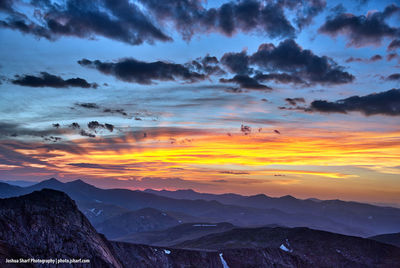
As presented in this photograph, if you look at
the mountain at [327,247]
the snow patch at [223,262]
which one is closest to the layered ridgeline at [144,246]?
the mountain at [327,247]

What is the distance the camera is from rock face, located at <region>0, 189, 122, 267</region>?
59.9 metres

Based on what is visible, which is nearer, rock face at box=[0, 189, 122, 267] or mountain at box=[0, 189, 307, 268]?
mountain at box=[0, 189, 307, 268]

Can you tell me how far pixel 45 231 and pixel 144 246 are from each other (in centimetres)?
4618

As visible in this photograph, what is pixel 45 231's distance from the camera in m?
64.6

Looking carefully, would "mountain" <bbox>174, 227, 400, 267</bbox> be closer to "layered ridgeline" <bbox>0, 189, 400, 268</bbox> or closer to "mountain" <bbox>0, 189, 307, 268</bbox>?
"layered ridgeline" <bbox>0, 189, 400, 268</bbox>

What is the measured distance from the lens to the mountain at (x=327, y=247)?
455 feet

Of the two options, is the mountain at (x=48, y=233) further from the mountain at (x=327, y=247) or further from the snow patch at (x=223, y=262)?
the mountain at (x=327, y=247)

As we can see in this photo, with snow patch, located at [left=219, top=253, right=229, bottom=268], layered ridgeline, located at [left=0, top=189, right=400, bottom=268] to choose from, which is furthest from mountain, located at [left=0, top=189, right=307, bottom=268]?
snow patch, located at [left=219, top=253, right=229, bottom=268]

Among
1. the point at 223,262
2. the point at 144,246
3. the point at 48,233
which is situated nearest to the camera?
the point at 48,233

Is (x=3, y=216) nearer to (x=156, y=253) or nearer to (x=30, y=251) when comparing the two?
(x=30, y=251)

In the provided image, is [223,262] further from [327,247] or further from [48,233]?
[48,233]

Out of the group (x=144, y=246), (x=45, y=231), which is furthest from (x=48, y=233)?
(x=144, y=246)

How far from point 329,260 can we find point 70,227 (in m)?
120

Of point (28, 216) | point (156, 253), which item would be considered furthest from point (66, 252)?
point (156, 253)
